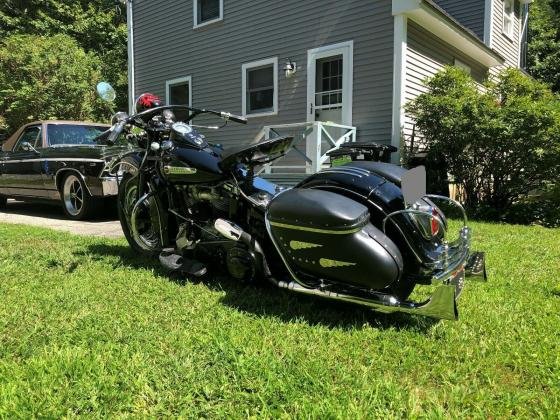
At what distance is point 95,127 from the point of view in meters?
7.93

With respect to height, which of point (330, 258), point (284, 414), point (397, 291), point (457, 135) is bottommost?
point (284, 414)

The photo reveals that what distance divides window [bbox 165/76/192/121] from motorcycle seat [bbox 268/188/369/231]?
401 inches

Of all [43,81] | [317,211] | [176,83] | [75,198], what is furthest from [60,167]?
[43,81]

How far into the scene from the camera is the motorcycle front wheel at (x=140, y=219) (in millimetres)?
3670

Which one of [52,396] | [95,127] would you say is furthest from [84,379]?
[95,127]

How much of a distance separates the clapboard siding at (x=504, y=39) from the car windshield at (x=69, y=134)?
985 cm

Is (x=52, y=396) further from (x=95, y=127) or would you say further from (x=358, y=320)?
(x=95, y=127)

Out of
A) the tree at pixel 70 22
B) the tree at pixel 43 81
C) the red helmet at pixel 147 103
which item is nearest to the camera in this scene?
the red helmet at pixel 147 103

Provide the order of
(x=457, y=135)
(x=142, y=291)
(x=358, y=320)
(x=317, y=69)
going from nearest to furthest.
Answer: (x=358, y=320)
(x=142, y=291)
(x=457, y=135)
(x=317, y=69)

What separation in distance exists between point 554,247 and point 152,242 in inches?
152

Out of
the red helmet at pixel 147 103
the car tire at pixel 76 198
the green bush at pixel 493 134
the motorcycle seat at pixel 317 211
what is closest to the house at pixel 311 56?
the green bush at pixel 493 134

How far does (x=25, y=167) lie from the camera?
24.7 ft

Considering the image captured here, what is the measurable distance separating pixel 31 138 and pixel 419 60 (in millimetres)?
6882

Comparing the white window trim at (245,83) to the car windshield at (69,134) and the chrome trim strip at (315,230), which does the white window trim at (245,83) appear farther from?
the chrome trim strip at (315,230)
